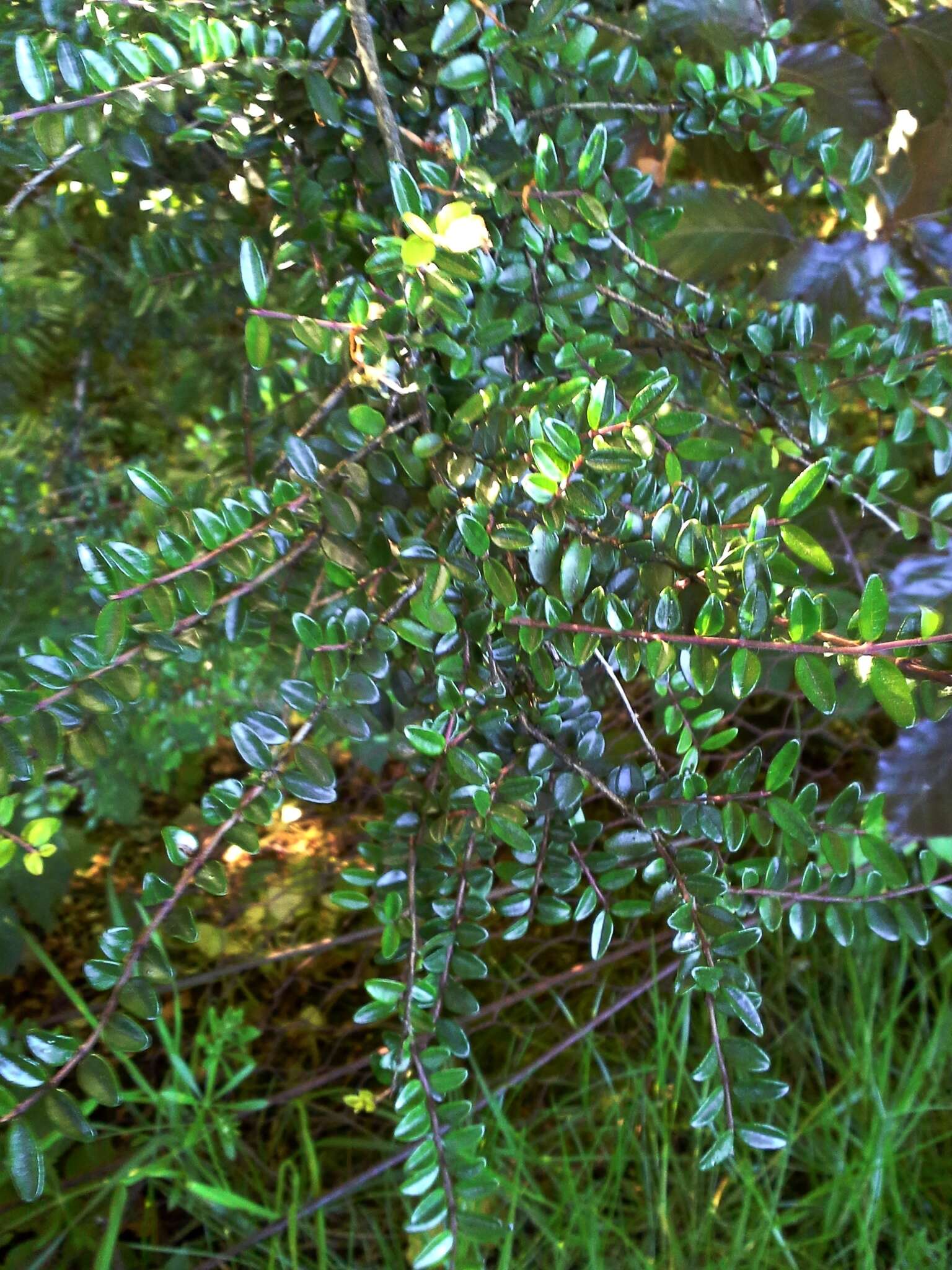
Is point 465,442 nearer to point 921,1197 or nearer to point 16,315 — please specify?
point 16,315

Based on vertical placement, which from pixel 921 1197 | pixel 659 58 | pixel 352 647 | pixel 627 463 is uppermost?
pixel 659 58

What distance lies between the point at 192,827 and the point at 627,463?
3.05 feet

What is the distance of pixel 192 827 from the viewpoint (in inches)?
46.0

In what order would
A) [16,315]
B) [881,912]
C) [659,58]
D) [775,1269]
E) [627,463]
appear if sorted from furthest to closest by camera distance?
[16,315] → [775,1269] → [659,58] → [881,912] → [627,463]

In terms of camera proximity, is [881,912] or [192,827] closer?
[881,912]

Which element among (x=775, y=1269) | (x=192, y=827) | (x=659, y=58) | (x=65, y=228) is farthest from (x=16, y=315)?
(x=775, y=1269)

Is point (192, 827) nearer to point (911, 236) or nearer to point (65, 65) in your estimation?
point (65, 65)

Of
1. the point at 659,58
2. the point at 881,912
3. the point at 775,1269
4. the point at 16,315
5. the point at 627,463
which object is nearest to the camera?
the point at 627,463

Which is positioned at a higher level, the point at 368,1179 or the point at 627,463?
the point at 627,463

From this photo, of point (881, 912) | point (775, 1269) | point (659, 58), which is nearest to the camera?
point (881, 912)

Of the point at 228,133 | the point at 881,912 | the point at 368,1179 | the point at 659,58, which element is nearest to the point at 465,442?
the point at 228,133

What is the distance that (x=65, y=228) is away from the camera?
82 cm

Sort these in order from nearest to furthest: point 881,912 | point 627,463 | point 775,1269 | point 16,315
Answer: point 627,463
point 881,912
point 775,1269
point 16,315

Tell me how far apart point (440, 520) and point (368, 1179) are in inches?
27.7
